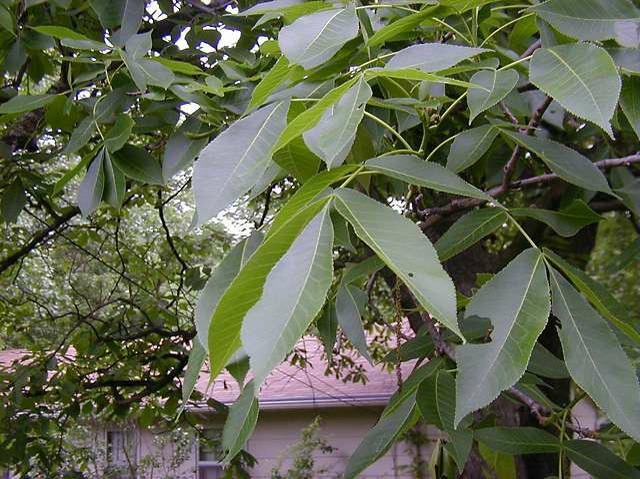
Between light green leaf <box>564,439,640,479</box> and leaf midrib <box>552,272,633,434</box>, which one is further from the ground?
leaf midrib <box>552,272,633,434</box>

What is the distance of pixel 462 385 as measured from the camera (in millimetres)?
819

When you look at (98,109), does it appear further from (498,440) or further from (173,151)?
(498,440)

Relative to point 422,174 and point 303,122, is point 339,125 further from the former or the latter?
point 422,174

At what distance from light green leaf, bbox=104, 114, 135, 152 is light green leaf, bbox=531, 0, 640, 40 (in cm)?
106

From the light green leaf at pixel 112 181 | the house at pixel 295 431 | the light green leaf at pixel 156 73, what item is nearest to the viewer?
the light green leaf at pixel 156 73

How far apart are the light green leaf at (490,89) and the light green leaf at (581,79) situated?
7 cm

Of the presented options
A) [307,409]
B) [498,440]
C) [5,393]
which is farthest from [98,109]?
[307,409]

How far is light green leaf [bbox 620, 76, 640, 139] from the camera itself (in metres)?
1.01

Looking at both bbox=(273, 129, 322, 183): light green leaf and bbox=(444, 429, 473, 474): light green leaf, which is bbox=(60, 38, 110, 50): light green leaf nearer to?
bbox=(273, 129, 322, 183): light green leaf

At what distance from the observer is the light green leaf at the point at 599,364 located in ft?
2.71

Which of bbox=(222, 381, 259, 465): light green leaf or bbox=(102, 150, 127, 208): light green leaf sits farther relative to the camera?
bbox=(102, 150, 127, 208): light green leaf

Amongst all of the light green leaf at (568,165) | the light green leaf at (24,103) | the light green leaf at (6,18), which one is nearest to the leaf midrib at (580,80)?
the light green leaf at (568,165)

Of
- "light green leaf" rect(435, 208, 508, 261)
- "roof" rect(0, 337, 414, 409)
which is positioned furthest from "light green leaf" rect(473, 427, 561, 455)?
"roof" rect(0, 337, 414, 409)

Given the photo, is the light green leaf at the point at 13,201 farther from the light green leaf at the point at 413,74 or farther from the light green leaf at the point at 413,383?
Answer: the light green leaf at the point at 413,74
